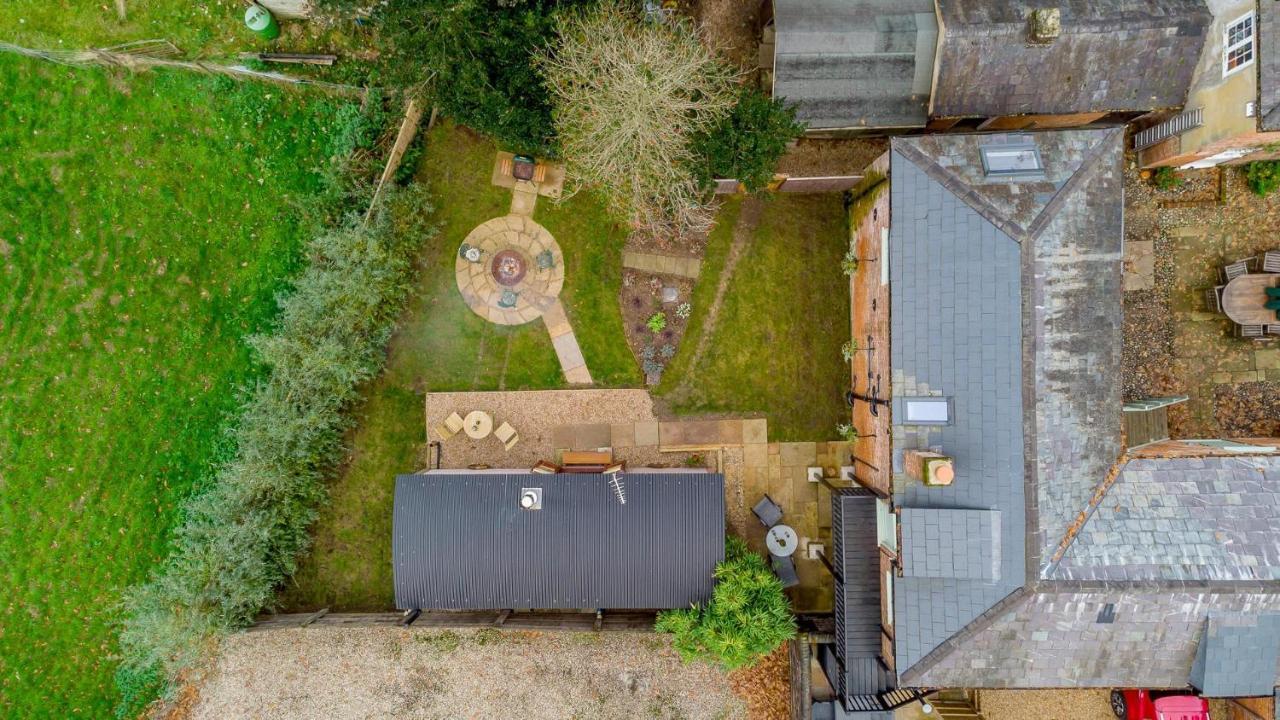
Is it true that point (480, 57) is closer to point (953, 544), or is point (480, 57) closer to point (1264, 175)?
point (953, 544)

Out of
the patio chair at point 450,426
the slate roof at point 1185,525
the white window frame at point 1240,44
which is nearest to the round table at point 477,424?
the patio chair at point 450,426

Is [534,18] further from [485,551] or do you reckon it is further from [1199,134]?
[1199,134]

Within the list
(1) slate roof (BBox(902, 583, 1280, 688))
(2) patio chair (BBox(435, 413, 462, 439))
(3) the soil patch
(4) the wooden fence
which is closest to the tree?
(3) the soil patch

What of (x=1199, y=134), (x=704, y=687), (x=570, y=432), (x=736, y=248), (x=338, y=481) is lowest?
(x=704, y=687)

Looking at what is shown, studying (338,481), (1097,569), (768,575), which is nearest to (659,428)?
(768,575)

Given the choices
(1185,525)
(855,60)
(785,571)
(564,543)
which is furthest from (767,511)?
(855,60)

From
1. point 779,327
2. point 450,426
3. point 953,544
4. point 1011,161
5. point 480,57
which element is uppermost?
point 480,57

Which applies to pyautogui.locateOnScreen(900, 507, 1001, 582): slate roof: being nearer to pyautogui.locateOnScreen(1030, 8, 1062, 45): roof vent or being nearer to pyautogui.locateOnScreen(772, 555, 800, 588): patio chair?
pyautogui.locateOnScreen(772, 555, 800, 588): patio chair
